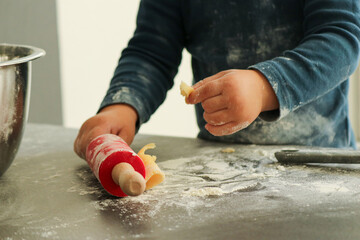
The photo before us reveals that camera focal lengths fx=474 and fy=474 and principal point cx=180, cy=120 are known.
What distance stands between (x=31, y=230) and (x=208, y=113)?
29 cm

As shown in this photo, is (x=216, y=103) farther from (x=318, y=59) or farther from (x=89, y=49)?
(x=89, y=49)

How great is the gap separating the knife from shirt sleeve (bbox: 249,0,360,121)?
0.20ft

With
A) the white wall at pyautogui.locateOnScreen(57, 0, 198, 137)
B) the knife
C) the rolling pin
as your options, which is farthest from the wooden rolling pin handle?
the white wall at pyautogui.locateOnScreen(57, 0, 198, 137)

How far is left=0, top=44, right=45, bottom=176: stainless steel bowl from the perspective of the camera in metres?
0.63

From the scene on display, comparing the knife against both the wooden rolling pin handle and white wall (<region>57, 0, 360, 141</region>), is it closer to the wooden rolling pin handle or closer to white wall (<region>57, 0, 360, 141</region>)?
the wooden rolling pin handle

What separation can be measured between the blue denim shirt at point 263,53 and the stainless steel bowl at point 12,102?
213 mm

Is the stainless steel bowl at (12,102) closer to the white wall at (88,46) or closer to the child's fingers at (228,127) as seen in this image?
the child's fingers at (228,127)

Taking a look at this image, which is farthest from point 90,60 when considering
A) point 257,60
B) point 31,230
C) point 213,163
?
point 31,230

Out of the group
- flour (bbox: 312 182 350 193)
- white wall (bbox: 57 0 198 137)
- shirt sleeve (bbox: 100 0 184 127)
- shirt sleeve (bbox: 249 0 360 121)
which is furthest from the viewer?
white wall (bbox: 57 0 198 137)

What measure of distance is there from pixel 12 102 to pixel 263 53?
0.49 meters

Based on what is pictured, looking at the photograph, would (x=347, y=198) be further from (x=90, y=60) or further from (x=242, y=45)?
(x=90, y=60)

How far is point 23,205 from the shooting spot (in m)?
0.58

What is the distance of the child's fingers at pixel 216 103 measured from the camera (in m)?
0.65

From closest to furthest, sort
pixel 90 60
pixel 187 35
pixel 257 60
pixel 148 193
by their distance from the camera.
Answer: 1. pixel 148 193
2. pixel 257 60
3. pixel 187 35
4. pixel 90 60
